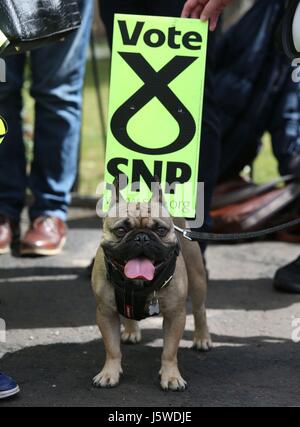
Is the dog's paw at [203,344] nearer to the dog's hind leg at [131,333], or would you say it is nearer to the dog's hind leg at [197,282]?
the dog's hind leg at [197,282]

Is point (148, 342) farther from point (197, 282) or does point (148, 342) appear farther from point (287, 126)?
point (287, 126)

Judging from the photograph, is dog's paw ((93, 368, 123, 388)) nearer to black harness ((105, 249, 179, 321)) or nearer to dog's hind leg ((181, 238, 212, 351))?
black harness ((105, 249, 179, 321))

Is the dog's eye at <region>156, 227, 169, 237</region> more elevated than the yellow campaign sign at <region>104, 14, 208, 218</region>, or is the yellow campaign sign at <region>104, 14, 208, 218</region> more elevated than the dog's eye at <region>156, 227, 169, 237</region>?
the yellow campaign sign at <region>104, 14, 208, 218</region>

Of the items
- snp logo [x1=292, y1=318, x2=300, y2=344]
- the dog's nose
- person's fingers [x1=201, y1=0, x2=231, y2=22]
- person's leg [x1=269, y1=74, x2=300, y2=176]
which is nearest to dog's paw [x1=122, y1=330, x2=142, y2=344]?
snp logo [x1=292, y1=318, x2=300, y2=344]

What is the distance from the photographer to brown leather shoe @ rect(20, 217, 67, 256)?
464 cm

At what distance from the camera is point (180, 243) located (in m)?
3.30

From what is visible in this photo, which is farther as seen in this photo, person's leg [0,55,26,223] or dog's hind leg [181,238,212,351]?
person's leg [0,55,26,223]

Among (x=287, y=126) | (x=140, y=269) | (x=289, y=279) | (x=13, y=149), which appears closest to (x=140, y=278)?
(x=140, y=269)

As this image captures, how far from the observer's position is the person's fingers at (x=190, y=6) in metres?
3.37

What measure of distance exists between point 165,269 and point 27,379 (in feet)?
2.27

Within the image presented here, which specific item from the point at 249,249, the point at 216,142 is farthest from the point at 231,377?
the point at 249,249

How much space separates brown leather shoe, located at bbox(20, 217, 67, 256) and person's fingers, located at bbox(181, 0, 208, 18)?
175 cm

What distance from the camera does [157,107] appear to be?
311cm
